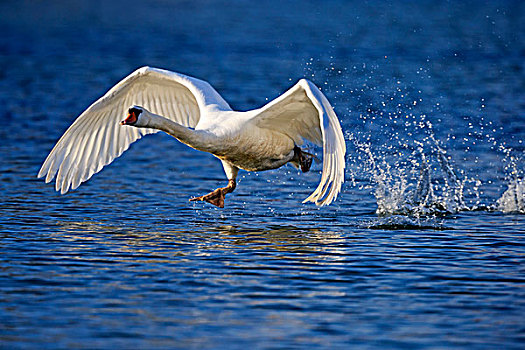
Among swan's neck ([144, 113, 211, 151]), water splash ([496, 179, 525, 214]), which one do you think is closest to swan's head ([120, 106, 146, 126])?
swan's neck ([144, 113, 211, 151])

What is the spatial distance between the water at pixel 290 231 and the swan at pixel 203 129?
71cm

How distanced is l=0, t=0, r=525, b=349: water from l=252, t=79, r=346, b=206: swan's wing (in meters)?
0.84

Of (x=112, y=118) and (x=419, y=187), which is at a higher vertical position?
(x=112, y=118)

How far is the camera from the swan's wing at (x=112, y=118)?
13.0 m

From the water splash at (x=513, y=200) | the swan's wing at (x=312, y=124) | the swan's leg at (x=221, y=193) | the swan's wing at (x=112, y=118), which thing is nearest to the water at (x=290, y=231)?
the water splash at (x=513, y=200)

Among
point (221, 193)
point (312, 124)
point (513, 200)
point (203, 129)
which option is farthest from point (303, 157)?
point (513, 200)

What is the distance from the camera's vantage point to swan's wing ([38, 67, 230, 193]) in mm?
13008

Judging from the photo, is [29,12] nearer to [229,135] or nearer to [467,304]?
[229,135]

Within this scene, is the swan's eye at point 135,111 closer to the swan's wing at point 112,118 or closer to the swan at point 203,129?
the swan at point 203,129

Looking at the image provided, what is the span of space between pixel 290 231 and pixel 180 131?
1.89 m

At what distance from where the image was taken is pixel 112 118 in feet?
44.6

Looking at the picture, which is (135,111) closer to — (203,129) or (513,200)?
(203,129)

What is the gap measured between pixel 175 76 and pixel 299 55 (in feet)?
65.1

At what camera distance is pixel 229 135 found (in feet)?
39.1
